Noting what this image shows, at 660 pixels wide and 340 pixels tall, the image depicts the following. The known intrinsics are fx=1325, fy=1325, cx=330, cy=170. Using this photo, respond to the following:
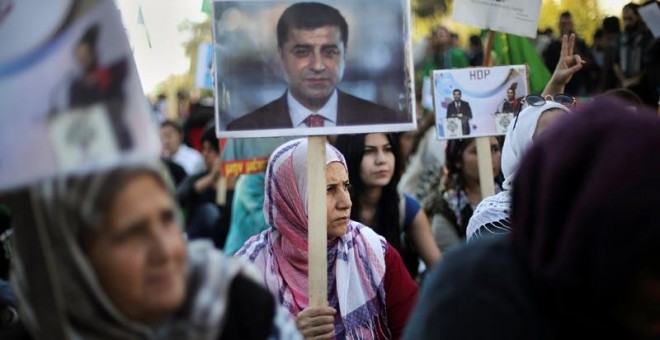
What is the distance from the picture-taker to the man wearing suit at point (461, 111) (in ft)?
22.5

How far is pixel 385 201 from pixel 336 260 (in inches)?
74.0

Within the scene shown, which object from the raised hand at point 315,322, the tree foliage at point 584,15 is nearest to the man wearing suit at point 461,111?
the raised hand at point 315,322

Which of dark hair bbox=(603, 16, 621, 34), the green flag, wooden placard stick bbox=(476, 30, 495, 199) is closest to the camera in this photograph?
wooden placard stick bbox=(476, 30, 495, 199)

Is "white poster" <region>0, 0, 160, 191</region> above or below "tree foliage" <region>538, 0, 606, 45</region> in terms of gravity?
above

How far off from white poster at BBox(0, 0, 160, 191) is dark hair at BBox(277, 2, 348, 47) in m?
2.50

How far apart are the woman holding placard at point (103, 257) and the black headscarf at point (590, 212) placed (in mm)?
758

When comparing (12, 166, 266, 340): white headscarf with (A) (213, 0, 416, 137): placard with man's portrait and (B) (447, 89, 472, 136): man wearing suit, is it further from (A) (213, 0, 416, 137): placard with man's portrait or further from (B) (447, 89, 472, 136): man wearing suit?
(B) (447, 89, 472, 136): man wearing suit

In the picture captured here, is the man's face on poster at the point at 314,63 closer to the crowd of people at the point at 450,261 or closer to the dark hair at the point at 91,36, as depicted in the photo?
the crowd of people at the point at 450,261

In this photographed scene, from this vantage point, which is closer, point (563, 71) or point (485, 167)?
point (563, 71)

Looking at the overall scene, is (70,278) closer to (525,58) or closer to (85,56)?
(85,56)

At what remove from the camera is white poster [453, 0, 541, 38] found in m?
7.33

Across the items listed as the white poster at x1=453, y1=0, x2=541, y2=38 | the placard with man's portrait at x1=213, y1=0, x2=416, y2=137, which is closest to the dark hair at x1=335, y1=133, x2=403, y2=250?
the white poster at x1=453, y1=0, x2=541, y2=38

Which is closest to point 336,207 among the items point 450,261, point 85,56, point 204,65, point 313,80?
point 313,80

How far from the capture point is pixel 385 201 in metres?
7.04
